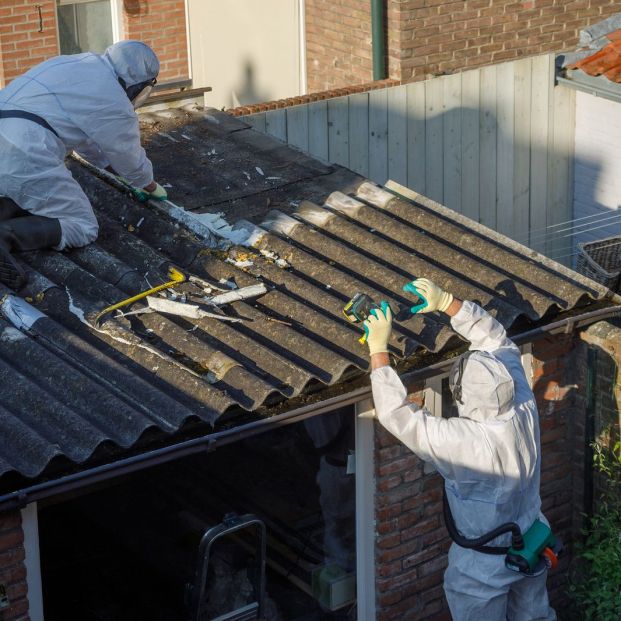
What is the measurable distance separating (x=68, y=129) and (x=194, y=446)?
247 centimetres

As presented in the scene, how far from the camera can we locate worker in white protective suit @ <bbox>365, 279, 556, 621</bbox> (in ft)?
19.9

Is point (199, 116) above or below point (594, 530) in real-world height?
above

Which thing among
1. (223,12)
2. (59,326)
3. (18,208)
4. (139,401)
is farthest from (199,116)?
(223,12)

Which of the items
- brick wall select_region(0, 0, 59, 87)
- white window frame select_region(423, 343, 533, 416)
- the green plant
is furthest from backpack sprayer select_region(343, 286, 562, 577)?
brick wall select_region(0, 0, 59, 87)

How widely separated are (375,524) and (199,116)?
3.78m

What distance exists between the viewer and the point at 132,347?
632cm

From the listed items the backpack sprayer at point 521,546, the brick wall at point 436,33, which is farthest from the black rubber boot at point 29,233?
the brick wall at point 436,33

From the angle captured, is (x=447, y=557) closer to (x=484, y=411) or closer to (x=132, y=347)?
(x=484, y=411)

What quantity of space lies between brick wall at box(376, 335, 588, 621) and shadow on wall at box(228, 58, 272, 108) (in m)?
7.82

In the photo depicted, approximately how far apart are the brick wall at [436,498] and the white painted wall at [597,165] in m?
4.30

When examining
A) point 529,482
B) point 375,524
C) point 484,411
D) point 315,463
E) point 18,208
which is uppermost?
point 18,208

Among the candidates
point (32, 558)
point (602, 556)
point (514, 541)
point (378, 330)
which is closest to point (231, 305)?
point (378, 330)

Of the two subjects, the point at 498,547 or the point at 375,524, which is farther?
the point at 375,524

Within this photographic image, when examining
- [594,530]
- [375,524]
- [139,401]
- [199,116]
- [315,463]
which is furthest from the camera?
[199,116]
